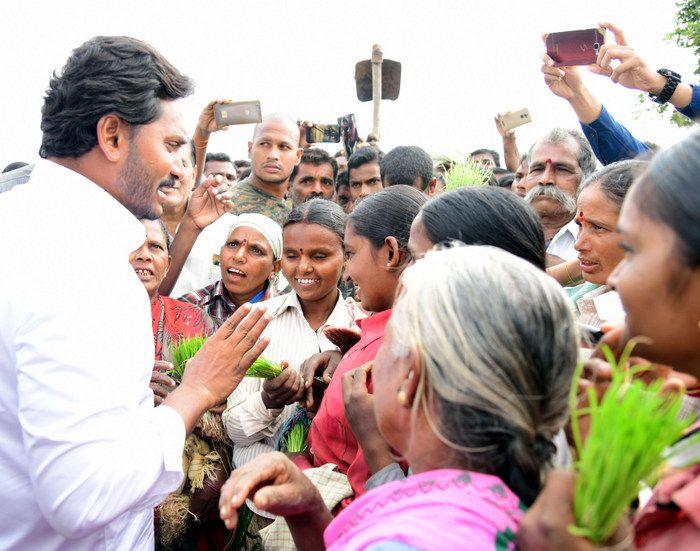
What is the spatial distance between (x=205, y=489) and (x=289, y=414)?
0.53 m

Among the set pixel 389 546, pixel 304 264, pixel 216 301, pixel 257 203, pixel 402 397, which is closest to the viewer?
pixel 389 546

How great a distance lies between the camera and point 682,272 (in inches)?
48.1

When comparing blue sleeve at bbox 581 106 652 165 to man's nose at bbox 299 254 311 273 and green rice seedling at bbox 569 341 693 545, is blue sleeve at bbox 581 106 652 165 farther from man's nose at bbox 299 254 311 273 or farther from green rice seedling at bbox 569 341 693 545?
green rice seedling at bbox 569 341 693 545

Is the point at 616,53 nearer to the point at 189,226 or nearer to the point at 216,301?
the point at 216,301

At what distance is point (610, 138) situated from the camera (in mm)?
3797

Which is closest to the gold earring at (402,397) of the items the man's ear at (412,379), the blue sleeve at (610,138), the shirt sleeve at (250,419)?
the man's ear at (412,379)

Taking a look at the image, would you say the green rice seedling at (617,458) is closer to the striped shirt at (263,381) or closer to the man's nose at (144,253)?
the striped shirt at (263,381)

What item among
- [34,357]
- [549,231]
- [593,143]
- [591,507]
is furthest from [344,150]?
[591,507]

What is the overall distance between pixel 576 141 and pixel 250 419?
10.1 ft

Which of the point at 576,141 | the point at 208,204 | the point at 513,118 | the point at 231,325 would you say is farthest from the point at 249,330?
the point at 513,118

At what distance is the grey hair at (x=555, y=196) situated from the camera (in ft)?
14.2

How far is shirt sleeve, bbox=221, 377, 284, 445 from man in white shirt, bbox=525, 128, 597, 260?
7.70 ft

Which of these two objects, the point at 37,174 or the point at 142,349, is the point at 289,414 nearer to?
the point at 142,349

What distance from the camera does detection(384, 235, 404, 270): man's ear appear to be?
2562mm
